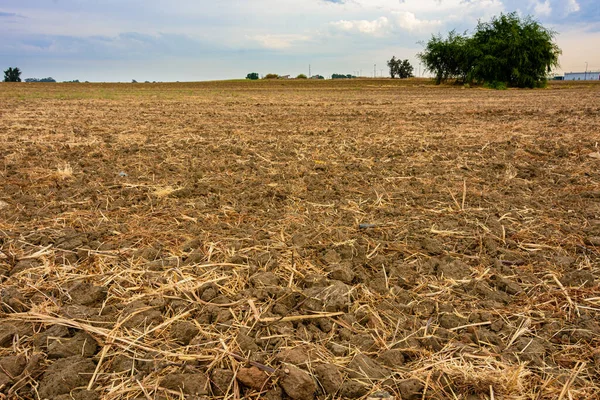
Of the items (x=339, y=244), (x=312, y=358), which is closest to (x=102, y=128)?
(x=339, y=244)

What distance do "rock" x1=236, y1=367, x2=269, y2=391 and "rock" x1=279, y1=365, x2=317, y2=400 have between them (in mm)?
79

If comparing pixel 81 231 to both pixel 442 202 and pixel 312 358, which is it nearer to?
pixel 312 358

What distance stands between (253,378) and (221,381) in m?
0.15

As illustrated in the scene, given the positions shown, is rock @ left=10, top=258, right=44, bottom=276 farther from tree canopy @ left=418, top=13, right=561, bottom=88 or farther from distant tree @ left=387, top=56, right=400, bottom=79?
distant tree @ left=387, top=56, right=400, bottom=79

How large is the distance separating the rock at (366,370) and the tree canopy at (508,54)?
4534 centimetres

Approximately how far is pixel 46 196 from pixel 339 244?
319 cm

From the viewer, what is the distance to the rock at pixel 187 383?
1.79 m

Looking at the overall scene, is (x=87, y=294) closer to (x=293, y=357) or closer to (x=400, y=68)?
(x=293, y=357)

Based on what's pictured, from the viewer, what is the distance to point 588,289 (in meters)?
2.51

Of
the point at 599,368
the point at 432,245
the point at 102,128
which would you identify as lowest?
the point at 599,368

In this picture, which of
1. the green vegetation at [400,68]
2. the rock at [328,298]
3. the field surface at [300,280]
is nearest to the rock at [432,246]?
the field surface at [300,280]

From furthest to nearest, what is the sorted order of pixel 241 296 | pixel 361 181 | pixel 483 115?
pixel 483 115
pixel 361 181
pixel 241 296

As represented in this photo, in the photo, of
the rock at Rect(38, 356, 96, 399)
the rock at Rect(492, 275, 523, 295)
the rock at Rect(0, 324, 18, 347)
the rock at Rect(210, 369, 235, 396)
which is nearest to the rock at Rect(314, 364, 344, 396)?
the rock at Rect(210, 369, 235, 396)

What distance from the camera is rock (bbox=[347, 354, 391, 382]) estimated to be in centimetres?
184
